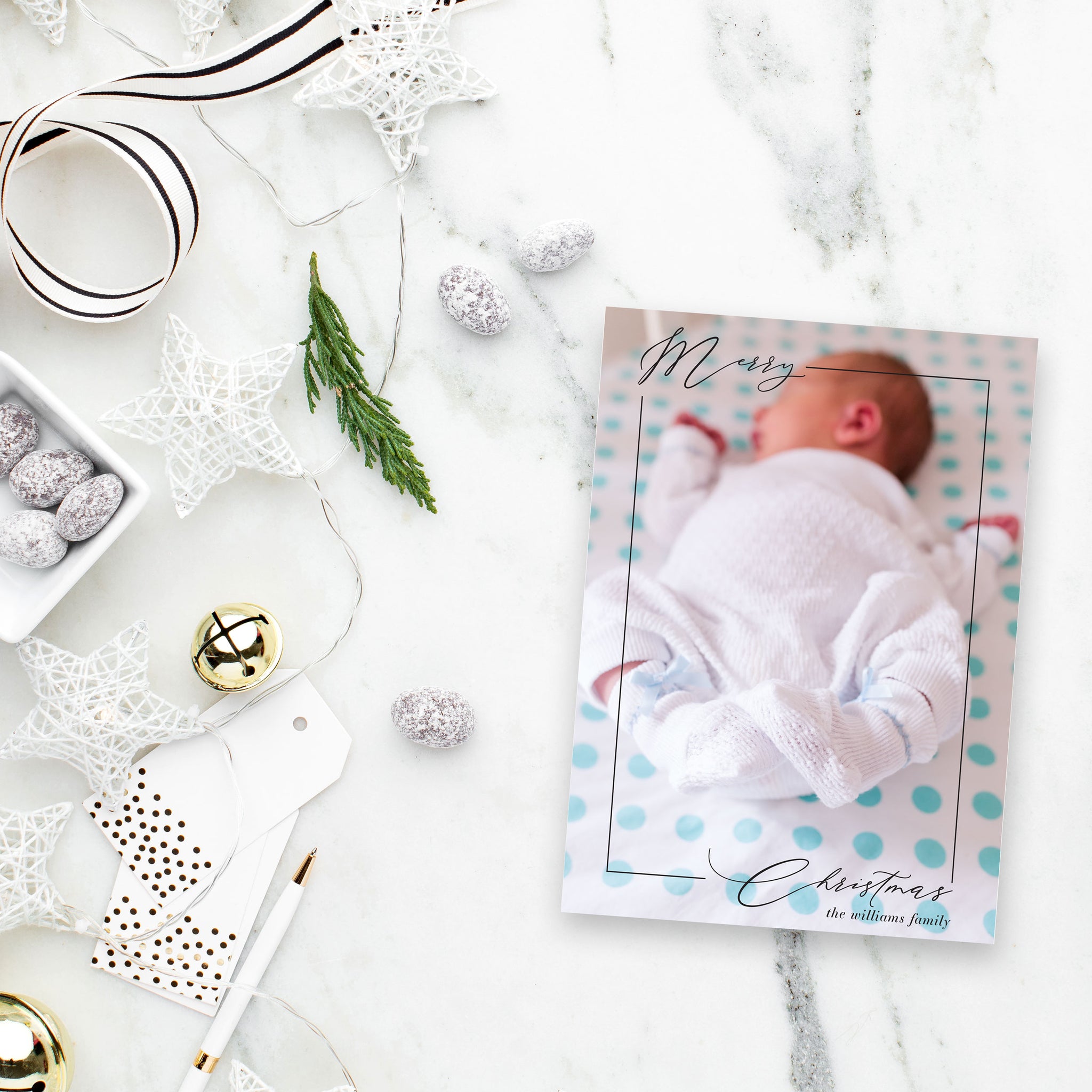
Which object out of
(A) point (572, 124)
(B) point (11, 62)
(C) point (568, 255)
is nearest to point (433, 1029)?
(C) point (568, 255)

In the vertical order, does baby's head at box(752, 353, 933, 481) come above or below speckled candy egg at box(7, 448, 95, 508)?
above

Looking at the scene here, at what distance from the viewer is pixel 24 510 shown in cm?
61

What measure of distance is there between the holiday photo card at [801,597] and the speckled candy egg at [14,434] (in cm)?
42

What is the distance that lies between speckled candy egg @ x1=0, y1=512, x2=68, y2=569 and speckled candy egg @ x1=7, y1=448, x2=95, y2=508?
13 millimetres

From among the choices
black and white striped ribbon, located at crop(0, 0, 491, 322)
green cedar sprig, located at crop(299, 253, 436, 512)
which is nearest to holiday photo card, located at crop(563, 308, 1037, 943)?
green cedar sprig, located at crop(299, 253, 436, 512)

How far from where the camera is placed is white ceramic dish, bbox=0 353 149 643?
1.93ft

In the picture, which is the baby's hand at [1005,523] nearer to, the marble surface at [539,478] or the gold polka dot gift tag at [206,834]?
the marble surface at [539,478]

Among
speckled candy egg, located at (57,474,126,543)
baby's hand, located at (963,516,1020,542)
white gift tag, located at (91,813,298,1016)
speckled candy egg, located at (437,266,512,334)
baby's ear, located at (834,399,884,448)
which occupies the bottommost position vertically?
white gift tag, located at (91,813,298,1016)

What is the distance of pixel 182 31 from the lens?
0.64 metres

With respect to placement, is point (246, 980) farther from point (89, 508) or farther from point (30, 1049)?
point (89, 508)

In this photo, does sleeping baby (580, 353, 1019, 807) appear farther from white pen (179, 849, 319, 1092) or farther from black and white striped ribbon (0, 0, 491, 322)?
black and white striped ribbon (0, 0, 491, 322)

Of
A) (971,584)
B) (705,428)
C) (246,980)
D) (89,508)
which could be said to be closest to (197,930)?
(246,980)

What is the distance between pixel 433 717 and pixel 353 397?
249 millimetres

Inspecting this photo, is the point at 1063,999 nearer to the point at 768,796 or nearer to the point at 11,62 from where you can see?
the point at 768,796
